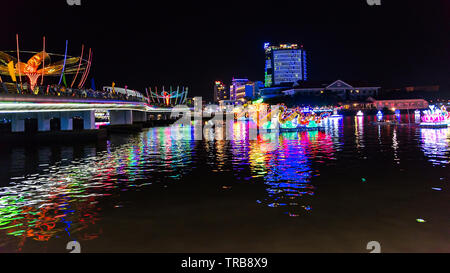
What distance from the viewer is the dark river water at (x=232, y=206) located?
9742mm

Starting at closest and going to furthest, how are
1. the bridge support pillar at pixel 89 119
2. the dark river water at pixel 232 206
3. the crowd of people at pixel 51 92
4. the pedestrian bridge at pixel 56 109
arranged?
1. the dark river water at pixel 232 206
2. the pedestrian bridge at pixel 56 109
3. the crowd of people at pixel 51 92
4. the bridge support pillar at pixel 89 119

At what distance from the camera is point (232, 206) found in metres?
13.3

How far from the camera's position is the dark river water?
32.0ft

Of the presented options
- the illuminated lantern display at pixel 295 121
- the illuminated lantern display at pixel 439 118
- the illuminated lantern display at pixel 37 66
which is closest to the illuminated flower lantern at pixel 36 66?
the illuminated lantern display at pixel 37 66

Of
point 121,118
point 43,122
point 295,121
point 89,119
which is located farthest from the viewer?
point 121,118

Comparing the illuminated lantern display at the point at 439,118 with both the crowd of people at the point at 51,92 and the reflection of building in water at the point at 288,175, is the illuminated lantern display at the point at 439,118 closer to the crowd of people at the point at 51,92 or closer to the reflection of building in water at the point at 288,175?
the reflection of building in water at the point at 288,175

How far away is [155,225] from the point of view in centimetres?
1127

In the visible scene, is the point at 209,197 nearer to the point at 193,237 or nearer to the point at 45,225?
the point at 193,237

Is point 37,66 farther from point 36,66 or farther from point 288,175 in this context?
point 288,175

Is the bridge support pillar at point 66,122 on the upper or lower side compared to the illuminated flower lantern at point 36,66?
lower

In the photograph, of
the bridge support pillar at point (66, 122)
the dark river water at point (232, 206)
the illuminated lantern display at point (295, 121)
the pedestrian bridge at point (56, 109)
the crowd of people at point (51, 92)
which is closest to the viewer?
the dark river water at point (232, 206)

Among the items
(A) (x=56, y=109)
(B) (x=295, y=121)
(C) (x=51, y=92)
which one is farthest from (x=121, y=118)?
(C) (x=51, y=92)

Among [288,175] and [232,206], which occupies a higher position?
[288,175]

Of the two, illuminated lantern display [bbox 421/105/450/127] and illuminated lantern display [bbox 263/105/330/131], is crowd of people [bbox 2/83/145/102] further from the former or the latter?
illuminated lantern display [bbox 421/105/450/127]
